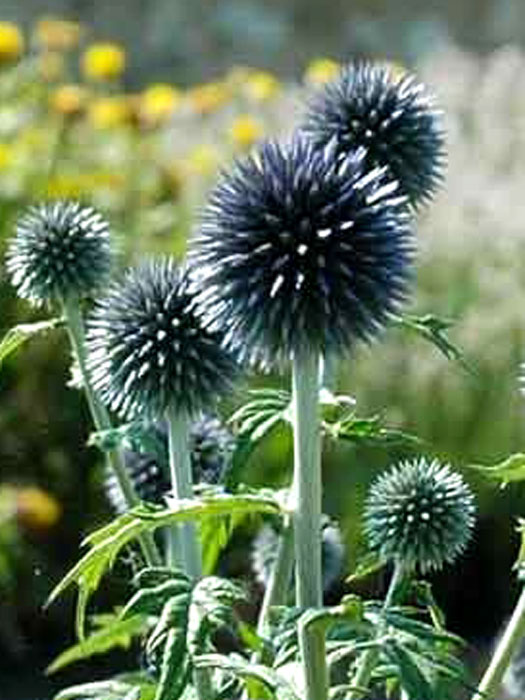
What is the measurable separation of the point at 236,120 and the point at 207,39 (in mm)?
4580

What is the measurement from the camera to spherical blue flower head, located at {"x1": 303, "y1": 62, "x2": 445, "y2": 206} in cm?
245

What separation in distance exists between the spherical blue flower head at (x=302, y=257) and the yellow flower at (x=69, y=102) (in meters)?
3.58

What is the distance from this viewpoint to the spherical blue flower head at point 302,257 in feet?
6.27

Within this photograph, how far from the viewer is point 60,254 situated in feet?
8.01

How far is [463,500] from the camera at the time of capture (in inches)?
86.6

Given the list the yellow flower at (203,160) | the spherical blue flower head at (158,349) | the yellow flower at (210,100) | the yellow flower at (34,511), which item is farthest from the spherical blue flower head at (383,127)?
the yellow flower at (210,100)

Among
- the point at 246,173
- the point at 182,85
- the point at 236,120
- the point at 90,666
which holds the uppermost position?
the point at 182,85

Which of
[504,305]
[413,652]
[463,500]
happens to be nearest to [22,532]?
[504,305]

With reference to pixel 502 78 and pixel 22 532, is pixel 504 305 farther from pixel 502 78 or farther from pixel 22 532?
pixel 502 78

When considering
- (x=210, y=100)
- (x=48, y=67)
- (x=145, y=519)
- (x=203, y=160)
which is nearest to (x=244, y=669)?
(x=145, y=519)

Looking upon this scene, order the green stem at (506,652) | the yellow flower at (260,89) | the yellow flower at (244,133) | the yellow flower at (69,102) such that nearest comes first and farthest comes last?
the green stem at (506,652), the yellow flower at (69,102), the yellow flower at (244,133), the yellow flower at (260,89)

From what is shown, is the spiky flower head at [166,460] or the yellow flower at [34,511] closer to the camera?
the spiky flower head at [166,460]

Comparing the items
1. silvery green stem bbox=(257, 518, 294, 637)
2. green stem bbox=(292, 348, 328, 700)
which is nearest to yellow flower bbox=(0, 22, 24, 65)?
silvery green stem bbox=(257, 518, 294, 637)

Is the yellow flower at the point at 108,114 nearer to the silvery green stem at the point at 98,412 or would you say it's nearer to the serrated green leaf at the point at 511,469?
the silvery green stem at the point at 98,412
